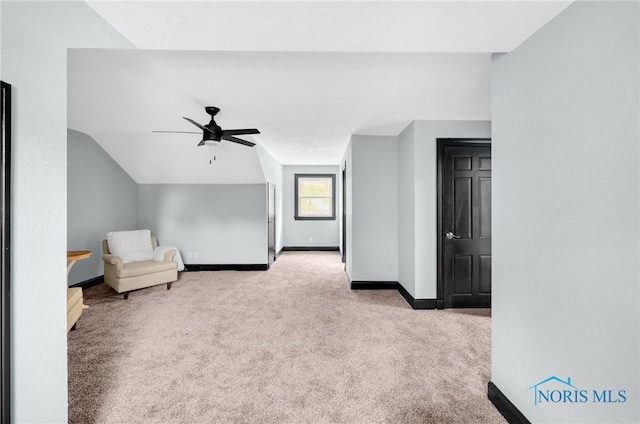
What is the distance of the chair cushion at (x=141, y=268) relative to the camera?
3.79m

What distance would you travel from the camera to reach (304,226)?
26.0 ft

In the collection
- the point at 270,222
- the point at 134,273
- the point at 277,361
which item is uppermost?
the point at 270,222

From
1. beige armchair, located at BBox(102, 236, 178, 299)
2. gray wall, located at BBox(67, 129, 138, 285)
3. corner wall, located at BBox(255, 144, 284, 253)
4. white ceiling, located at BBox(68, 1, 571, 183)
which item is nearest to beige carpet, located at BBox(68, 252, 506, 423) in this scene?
beige armchair, located at BBox(102, 236, 178, 299)

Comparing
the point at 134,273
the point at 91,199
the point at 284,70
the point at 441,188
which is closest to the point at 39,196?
the point at 284,70

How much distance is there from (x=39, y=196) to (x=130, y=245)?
3728 millimetres

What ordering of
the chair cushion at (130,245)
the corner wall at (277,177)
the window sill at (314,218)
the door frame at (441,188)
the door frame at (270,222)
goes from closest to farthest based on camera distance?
1. the door frame at (441,188)
2. the chair cushion at (130,245)
3. the corner wall at (277,177)
4. the door frame at (270,222)
5. the window sill at (314,218)

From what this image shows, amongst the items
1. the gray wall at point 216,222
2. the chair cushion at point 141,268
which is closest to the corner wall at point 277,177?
the gray wall at point 216,222

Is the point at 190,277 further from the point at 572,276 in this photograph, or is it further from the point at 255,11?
the point at 572,276

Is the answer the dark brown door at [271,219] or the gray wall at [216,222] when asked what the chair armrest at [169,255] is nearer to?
the gray wall at [216,222]

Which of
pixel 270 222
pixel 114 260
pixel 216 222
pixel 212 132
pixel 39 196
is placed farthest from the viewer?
pixel 270 222

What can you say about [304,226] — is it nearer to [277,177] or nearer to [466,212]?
[277,177]

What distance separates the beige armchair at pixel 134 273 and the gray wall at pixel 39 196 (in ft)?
9.60

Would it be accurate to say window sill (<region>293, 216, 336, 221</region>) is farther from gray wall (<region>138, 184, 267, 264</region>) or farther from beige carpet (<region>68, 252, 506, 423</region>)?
beige carpet (<region>68, 252, 506, 423</region>)

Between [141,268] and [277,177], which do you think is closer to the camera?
[141,268]
